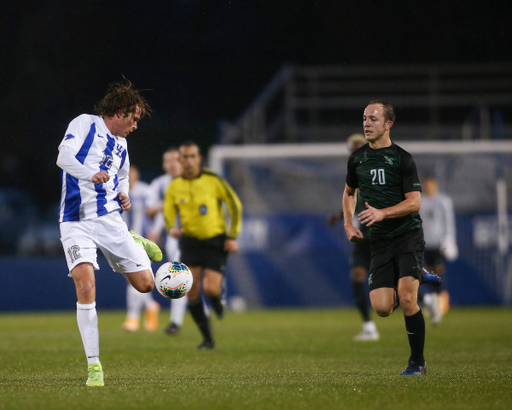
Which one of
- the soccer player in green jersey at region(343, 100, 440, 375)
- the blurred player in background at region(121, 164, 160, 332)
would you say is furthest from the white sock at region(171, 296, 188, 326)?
the soccer player in green jersey at region(343, 100, 440, 375)

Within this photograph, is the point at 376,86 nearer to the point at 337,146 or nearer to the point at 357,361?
the point at 337,146

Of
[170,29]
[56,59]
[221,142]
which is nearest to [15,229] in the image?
[221,142]

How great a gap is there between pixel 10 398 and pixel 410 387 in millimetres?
2671

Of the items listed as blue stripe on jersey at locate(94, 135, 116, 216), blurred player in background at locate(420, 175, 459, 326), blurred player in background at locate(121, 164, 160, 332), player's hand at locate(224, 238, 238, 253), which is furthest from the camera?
blurred player in background at locate(420, 175, 459, 326)

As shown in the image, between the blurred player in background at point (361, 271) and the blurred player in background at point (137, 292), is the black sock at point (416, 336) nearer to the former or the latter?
the blurred player in background at point (361, 271)

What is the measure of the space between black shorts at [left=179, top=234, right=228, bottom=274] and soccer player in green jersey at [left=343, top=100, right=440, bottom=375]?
2910 millimetres

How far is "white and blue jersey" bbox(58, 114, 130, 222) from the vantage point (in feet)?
19.0

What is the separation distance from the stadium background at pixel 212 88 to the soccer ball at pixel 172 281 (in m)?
11.2

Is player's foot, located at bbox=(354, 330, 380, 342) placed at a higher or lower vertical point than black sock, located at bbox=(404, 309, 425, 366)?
lower

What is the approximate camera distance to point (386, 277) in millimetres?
6387

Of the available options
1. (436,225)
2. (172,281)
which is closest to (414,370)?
(172,281)

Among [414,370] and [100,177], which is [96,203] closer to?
[100,177]

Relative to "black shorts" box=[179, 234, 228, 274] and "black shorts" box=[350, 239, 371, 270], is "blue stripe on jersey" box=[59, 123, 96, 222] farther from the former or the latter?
"black shorts" box=[350, 239, 371, 270]

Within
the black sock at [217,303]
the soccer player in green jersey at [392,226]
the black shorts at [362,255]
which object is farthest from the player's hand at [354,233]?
the black shorts at [362,255]
